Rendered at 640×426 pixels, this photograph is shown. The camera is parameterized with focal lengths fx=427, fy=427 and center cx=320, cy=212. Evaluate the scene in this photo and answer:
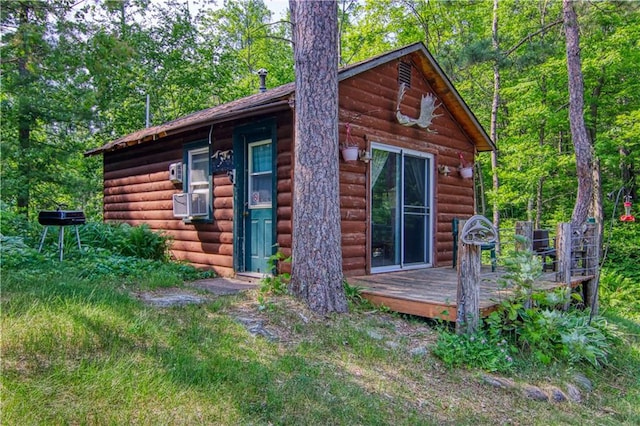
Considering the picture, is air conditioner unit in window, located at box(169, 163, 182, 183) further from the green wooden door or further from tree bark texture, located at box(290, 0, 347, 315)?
tree bark texture, located at box(290, 0, 347, 315)

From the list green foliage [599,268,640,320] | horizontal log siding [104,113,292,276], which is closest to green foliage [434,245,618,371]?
horizontal log siding [104,113,292,276]

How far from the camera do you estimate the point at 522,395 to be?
3.49 m

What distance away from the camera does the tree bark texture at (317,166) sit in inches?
175

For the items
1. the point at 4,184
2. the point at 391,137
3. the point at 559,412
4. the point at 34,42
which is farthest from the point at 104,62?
the point at 4,184

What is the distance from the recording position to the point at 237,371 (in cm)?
296

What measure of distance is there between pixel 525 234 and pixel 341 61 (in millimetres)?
16232

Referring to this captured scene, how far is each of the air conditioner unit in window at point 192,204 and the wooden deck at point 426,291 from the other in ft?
9.15

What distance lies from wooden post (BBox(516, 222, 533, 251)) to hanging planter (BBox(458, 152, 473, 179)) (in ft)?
11.0

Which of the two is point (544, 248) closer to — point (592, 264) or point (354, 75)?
point (592, 264)

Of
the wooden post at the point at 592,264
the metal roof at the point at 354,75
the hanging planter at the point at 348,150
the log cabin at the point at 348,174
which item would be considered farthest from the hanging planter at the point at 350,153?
the wooden post at the point at 592,264

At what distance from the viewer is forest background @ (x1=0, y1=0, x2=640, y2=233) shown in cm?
529

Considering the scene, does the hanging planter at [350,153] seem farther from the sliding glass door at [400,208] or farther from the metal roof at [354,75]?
the metal roof at [354,75]

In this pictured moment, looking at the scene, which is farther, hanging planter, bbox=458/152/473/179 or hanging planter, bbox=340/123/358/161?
hanging planter, bbox=458/152/473/179

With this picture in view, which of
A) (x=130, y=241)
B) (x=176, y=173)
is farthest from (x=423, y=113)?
(x=130, y=241)
